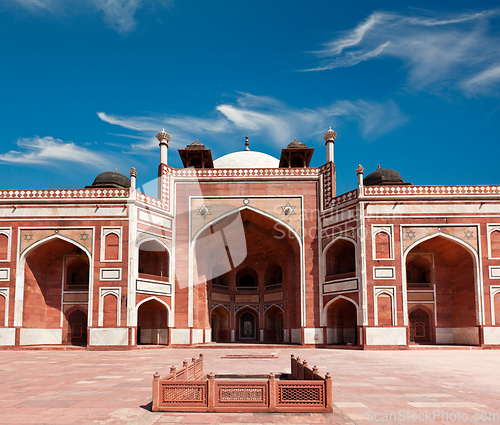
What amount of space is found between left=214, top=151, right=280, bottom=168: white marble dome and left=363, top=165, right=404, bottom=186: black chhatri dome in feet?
21.6

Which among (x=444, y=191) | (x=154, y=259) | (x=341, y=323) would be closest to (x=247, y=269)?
(x=154, y=259)

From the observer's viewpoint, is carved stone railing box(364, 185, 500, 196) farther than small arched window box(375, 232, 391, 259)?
Yes

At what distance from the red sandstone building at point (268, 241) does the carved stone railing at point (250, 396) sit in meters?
14.2

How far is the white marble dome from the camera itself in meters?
30.0

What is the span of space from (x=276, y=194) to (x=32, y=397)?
17.3 meters

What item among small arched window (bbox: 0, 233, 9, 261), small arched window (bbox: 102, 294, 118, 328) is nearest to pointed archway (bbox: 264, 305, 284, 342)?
small arched window (bbox: 102, 294, 118, 328)

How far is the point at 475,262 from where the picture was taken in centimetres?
1998

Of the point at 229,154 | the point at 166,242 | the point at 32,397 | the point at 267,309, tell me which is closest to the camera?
the point at 32,397

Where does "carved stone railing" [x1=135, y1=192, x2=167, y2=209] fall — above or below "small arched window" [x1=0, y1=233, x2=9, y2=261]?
above

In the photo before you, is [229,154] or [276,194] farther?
[229,154]

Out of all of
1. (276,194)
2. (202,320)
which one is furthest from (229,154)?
(202,320)

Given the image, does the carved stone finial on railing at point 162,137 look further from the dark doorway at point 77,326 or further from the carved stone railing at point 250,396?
the carved stone railing at point 250,396

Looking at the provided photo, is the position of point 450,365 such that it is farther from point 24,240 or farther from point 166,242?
point 24,240

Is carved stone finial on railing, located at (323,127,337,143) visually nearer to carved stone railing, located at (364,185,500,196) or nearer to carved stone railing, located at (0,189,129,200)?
carved stone railing, located at (364,185,500,196)
